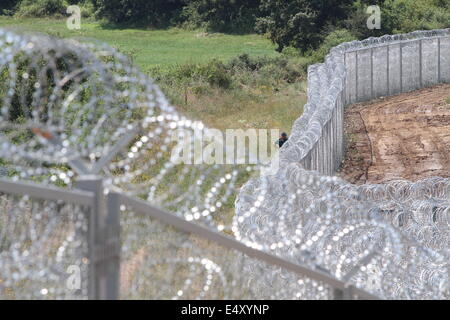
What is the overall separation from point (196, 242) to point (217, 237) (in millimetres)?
2058

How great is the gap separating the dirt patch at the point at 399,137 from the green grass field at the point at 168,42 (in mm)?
15766

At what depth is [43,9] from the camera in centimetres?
6006

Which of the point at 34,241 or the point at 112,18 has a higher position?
the point at 34,241

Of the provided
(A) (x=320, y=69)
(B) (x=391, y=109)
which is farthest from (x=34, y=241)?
(B) (x=391, y=109)

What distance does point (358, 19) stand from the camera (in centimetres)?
3634

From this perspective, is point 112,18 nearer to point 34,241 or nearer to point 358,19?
point 358,19

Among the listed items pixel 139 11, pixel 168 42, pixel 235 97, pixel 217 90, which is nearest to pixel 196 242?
pixel 235 97

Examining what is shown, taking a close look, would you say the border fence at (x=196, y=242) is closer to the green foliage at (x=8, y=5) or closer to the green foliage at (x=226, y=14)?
the green foliage at (x=226, y=14)

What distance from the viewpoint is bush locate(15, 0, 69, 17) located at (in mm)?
60281

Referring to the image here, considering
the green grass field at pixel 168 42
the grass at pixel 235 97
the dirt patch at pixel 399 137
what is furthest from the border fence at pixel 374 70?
the green grass field at pixel 168 42

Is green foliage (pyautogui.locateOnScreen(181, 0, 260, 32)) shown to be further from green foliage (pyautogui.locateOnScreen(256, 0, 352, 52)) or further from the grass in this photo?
green foliage (pyautogui.locateOnScreen(256, 0, 352, 52))

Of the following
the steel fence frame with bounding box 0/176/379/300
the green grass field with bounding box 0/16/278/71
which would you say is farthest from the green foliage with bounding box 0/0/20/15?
the steel fence frame with bounding box 0/176/379/300

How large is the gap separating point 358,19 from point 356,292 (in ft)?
106

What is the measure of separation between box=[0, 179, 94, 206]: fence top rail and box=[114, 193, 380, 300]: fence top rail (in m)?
0.11
